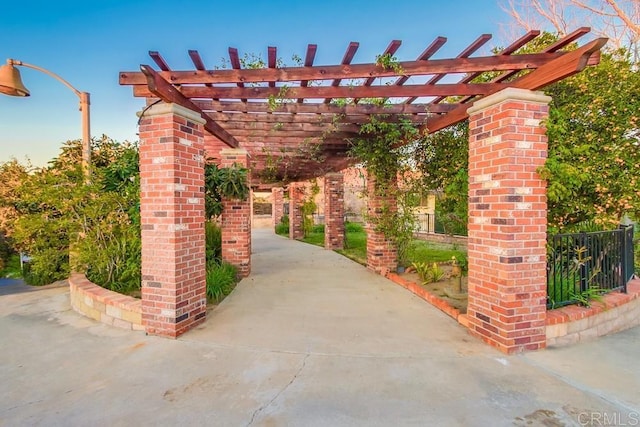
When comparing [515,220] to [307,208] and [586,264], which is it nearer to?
[586,264]

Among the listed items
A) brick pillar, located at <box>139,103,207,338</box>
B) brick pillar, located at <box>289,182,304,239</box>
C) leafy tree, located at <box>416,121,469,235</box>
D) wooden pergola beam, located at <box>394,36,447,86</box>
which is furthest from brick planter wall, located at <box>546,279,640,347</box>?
brick pillar, located at <box>289,182,304,239</box>

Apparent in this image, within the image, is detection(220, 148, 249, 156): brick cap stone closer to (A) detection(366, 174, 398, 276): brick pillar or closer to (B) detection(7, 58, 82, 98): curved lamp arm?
(B) detection(7, 58, 82, 98): curved lamp arm

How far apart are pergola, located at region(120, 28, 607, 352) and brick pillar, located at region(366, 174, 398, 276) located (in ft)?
7.82

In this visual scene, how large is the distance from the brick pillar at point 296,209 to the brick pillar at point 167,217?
383 inches

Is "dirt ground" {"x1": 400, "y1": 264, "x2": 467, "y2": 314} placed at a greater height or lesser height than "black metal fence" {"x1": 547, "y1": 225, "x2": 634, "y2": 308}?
lesser

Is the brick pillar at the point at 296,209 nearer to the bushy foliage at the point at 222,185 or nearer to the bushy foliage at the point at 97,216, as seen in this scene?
the bushy foliage at the point at 222,185

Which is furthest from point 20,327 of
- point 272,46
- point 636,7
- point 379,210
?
point 636,7

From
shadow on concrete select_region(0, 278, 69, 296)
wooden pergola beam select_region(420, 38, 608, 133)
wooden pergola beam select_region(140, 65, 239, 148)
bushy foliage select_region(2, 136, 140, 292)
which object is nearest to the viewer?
wooden pergola beam select_region(420, 38, 608, 133)

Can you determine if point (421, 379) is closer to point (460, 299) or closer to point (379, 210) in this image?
point (460, 299)

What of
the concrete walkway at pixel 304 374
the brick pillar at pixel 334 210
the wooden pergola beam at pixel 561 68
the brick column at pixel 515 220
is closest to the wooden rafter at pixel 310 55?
the brick column at pixel 515 220

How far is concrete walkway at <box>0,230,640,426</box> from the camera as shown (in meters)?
2.01

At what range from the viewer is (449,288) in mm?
4945

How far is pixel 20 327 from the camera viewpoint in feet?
11.8

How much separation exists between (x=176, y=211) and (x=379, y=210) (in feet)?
13.2
